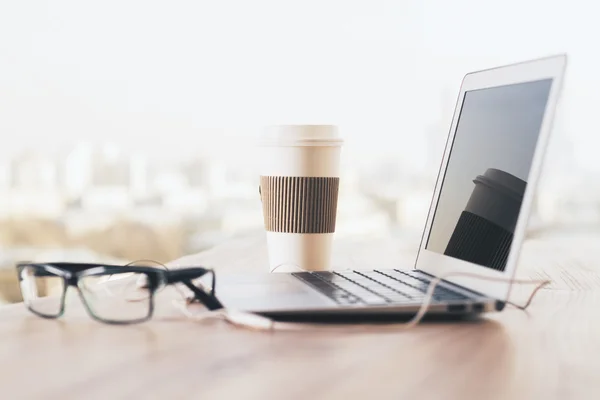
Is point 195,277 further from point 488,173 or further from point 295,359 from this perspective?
point 488,173

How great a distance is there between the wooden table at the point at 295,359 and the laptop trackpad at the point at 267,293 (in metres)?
0.04

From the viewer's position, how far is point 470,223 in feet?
3.10

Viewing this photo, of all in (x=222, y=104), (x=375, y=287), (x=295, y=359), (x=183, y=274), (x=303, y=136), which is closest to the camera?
(x=295, y=359)

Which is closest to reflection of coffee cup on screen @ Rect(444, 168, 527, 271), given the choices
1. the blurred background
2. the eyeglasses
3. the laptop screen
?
the laptop screen

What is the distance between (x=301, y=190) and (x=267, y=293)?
1.01ft

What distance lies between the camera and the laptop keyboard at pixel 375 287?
80cm

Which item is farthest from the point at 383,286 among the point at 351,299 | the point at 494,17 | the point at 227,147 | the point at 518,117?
the point at 494,17

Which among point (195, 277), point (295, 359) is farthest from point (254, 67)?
point (295, 359)

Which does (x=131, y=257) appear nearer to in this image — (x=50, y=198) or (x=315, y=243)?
(x=50, y=198)

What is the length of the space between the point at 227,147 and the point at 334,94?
34 cm

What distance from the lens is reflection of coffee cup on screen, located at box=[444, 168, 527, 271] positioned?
2.76 ft

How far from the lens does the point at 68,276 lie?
755 mm

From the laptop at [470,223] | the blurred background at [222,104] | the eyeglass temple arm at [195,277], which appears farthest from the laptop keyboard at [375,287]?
the blurred background at [222,104]

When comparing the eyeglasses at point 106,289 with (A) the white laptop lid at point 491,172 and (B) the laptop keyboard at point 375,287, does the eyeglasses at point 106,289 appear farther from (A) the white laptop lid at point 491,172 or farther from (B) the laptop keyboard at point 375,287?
(A) the white laptop lid at point 491,172
